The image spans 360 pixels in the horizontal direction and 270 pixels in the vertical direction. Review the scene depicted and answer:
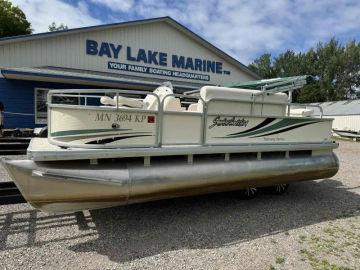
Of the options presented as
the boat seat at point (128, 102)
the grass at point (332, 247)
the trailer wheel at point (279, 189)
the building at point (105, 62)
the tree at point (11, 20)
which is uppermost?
the tree at point (11, 20)

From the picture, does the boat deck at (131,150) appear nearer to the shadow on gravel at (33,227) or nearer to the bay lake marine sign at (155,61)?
the shadow on gravel at (33,227)

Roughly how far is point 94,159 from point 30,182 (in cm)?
74

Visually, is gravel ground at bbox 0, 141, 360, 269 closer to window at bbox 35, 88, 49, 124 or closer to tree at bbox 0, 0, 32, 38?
window at bbox 35, 88, 49, 124

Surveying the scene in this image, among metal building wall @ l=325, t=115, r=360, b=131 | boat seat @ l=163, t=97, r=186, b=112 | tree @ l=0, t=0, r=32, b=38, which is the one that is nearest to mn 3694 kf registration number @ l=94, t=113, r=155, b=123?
boat seat @ l=163, t=97, r=186, b=112

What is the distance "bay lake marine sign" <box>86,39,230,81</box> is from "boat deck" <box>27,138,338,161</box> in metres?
9.75

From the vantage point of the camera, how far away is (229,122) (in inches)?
189

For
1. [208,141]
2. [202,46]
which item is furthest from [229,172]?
[202,46]

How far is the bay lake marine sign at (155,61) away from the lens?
1341cm

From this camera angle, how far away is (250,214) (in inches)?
197

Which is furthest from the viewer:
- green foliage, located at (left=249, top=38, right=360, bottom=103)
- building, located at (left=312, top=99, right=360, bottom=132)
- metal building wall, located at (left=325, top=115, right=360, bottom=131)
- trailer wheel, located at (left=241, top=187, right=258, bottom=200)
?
green foliage, located at (left=249, top=38, right=360, bottom=103)

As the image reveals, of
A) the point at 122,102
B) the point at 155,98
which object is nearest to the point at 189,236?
the point at 122,102

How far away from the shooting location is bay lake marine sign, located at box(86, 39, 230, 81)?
1341 cm

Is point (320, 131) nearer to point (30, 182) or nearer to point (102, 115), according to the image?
point (102, 115)

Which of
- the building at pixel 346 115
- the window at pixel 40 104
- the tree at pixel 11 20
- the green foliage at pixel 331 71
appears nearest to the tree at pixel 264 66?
the green foliage at pixel 331 71
